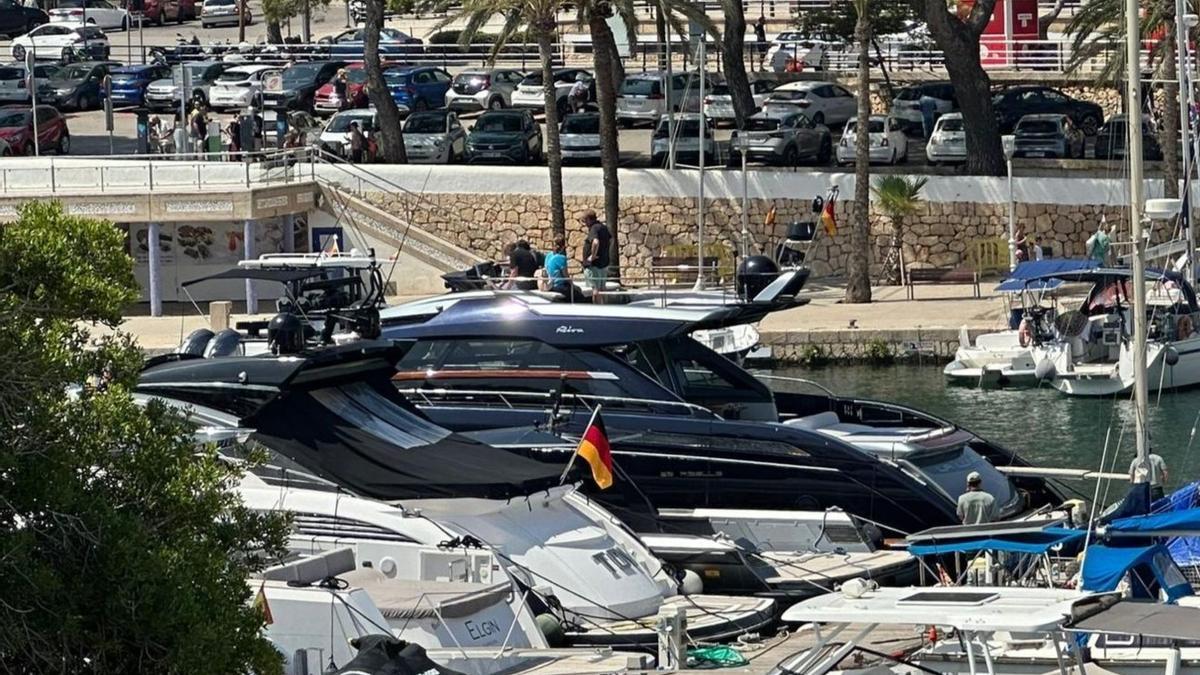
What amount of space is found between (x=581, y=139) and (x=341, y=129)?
228 inches

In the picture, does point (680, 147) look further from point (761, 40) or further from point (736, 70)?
point (761, 40)

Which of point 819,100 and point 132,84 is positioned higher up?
point 132,84

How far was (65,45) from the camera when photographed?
7200 cm

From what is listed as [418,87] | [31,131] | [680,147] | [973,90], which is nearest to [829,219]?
[973,90]

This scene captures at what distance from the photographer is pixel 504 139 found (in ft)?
160

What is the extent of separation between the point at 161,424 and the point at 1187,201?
1065 inches

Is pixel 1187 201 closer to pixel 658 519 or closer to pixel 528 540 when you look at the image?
pixel 658 519

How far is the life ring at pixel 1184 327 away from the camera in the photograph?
36312 millimetres

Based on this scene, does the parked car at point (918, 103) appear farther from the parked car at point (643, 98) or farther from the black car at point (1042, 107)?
the parked car at point (643, 98)

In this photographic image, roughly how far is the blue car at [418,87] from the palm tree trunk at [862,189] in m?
20.0

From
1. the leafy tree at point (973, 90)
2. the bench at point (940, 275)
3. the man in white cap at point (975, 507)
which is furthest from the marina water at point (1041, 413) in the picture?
the man in white cap at point (975, 507)

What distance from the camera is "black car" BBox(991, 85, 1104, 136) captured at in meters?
51.9

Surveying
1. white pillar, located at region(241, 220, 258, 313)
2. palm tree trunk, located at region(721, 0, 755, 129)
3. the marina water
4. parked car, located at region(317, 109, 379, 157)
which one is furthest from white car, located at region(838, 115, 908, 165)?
white pillar, located at region(241, 220, 258, 313)

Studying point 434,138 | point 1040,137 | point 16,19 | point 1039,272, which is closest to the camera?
point 1039,272
